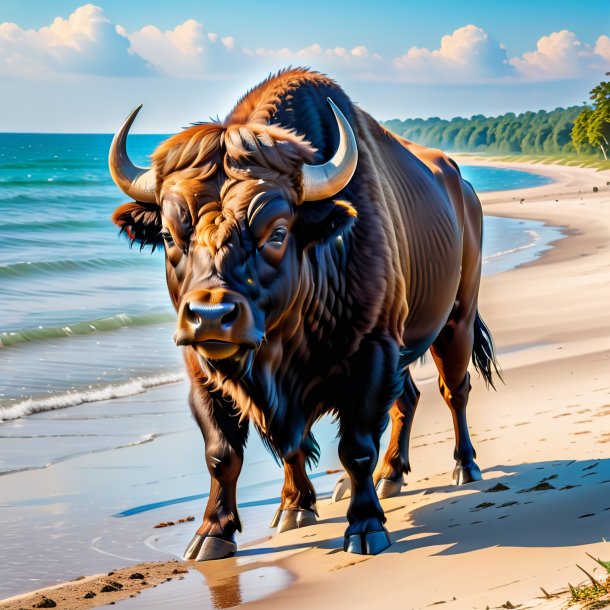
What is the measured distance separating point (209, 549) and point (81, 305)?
659 inches

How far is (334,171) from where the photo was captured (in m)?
6.13

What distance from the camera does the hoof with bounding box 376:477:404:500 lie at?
7711 millimetres

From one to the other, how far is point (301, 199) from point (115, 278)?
22955mm

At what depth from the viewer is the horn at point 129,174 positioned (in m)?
6.24

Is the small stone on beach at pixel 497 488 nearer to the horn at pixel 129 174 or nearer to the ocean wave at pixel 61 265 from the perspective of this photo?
the horn at pixel 129 174

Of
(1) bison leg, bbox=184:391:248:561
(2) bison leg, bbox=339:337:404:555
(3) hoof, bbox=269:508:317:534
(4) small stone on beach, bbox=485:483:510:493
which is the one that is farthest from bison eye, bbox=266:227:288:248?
(4) small stone on beach, bbox=485:483:510:493

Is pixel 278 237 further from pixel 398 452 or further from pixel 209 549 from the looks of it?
pixel 398 452

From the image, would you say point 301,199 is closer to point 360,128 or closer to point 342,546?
point 360,128

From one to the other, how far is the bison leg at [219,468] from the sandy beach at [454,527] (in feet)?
0.48

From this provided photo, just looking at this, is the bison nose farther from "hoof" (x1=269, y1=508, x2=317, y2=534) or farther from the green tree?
the green tree

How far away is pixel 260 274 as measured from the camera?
574 cm

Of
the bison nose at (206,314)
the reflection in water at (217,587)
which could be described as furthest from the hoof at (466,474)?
the bison nose at (206,314)

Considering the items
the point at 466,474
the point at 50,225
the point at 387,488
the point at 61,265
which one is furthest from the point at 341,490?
the point at 50,225

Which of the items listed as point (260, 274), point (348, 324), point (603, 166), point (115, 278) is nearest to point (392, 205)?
point (348, 324)
